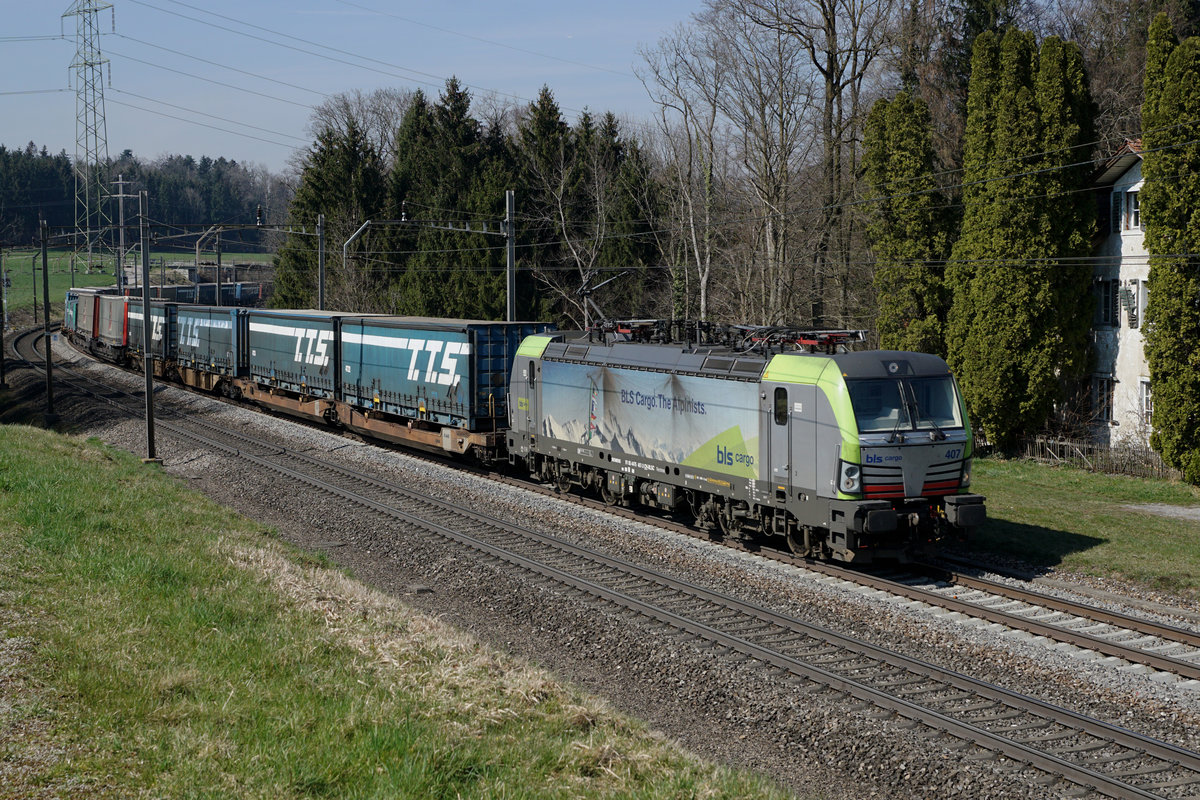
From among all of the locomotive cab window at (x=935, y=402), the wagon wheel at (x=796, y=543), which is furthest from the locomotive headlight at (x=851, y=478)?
the wagon wheel at (x=796, y=543)

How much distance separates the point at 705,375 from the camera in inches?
696

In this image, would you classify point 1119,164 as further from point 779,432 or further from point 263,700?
point 263,700

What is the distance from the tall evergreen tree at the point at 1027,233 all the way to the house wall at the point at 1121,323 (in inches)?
42.2

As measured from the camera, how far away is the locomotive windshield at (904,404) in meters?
15.1

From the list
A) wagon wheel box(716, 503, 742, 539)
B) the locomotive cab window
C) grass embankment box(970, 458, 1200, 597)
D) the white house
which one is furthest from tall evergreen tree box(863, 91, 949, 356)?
the locomotive cab window

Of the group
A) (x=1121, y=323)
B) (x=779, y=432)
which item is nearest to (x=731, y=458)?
(x=779, y=432)

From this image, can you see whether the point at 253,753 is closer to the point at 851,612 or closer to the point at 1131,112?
the point at 851,612

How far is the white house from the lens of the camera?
2984 cm

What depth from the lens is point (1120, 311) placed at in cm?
3078

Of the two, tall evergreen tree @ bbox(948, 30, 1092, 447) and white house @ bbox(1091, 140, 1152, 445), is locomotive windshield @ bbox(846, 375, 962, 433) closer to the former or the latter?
tall evergreen tree @ bbox(948, 30, 1092, 447)

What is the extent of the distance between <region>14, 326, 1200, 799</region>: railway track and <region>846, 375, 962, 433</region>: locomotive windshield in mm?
3472

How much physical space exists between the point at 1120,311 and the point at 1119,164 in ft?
14.6

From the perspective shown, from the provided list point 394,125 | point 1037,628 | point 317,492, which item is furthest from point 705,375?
point 394,125

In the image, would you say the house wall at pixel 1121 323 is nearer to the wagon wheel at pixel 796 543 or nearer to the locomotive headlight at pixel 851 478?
the wagon wheel at pixel 796 543
